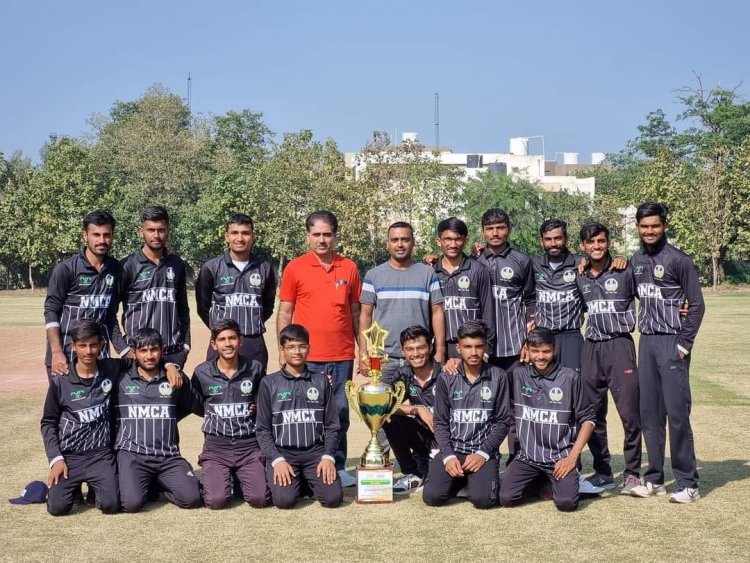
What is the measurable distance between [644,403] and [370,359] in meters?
2.11

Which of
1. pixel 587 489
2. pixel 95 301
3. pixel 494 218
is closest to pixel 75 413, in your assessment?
pixel 95 301

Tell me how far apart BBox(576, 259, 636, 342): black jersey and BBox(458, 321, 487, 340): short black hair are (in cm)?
101

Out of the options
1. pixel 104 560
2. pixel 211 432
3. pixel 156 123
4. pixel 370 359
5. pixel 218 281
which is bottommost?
pixel 104 560

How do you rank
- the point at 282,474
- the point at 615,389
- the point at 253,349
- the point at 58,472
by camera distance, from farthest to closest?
the point at 253,349, the point at 615,389, the point at 282,474, the point at 58,472

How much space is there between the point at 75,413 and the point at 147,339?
0.75 meters

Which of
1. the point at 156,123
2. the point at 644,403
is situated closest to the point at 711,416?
the point at 644,403

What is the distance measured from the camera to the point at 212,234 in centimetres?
4419

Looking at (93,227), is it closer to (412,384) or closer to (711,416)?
(412,384)

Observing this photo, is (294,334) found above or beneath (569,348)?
above

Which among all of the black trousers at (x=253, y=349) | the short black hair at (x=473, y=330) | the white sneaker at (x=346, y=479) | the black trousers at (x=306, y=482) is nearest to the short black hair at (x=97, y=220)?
the black trousers at (x=253, y=349)

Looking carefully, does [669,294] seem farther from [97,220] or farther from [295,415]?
[97,220]

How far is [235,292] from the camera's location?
760 cm

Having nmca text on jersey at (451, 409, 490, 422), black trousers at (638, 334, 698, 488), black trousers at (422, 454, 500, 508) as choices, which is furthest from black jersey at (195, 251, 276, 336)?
black trousers at (638, 334, 698, 488)

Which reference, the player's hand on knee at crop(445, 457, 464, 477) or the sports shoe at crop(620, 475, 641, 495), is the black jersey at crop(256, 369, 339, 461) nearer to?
the player's hand on knee at crop(445, 457, 464, 477)
